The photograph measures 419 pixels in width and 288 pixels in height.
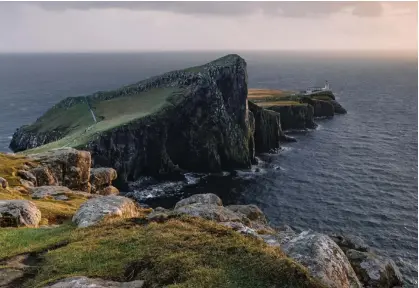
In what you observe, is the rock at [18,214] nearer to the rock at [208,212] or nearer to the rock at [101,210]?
the rock at [101,210]

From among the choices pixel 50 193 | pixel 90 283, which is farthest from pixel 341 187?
pixel 90 283

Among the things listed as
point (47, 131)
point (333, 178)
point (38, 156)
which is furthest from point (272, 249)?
point (47, 131)

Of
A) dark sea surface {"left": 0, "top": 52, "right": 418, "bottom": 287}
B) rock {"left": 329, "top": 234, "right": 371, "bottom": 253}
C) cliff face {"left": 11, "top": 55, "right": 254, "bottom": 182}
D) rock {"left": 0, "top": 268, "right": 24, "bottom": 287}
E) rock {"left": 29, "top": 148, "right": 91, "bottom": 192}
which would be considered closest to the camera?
rock {"left": 0, "top": 268, "right": 24, "bottom": 287}

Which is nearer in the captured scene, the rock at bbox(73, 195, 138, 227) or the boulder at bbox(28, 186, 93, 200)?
the rock at bbox(73, 195, 138, 227)

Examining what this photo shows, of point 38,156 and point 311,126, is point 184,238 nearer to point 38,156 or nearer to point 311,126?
point 38,156

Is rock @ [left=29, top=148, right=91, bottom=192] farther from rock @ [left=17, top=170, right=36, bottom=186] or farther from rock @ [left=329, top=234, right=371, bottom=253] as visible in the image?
rock @ [left=329, top=234, right=371, bottom=253]

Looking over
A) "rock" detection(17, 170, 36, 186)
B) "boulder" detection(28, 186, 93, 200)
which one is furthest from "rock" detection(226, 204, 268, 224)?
"rock" detection(17, 170, 36, 186)

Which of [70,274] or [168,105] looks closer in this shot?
[70,274]
